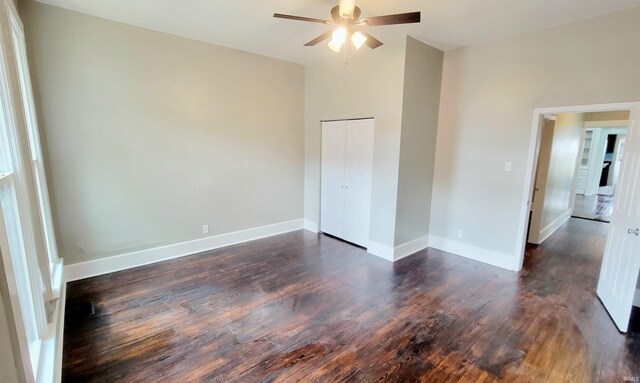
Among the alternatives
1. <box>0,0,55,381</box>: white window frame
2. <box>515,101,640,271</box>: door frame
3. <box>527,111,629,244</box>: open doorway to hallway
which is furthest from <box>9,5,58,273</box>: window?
<box>527,111,629,244</box>: open doorway to hallway

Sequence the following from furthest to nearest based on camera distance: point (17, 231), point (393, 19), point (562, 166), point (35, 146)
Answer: point (562, 166), point (35, 146), point (393, 19), point (17, 231)

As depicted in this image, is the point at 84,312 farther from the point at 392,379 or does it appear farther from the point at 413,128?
the point at 413,128

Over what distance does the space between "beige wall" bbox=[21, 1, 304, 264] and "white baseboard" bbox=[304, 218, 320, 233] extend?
0.81 metres

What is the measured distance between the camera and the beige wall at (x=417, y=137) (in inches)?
149

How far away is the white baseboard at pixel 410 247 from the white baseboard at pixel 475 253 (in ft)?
0.44

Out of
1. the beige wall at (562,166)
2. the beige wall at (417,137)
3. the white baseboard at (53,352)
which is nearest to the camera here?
the white baseboard at (53,352)

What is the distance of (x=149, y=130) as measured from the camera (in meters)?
3.66

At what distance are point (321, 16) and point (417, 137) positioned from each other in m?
2.03

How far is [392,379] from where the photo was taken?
202 cm

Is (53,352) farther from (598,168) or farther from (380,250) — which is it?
(598,168)

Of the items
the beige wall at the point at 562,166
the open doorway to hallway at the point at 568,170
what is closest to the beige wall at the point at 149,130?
the open doorway to hallway at the point at 568,170

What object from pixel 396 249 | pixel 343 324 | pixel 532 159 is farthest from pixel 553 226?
pixel 343 324

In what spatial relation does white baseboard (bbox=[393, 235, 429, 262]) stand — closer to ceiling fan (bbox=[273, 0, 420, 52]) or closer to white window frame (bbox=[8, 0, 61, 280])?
ceiling fan (bbox=[273, 0, 420, 52])

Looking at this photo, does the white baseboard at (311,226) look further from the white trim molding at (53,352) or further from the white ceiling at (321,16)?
the white trim molding at (53,352)
